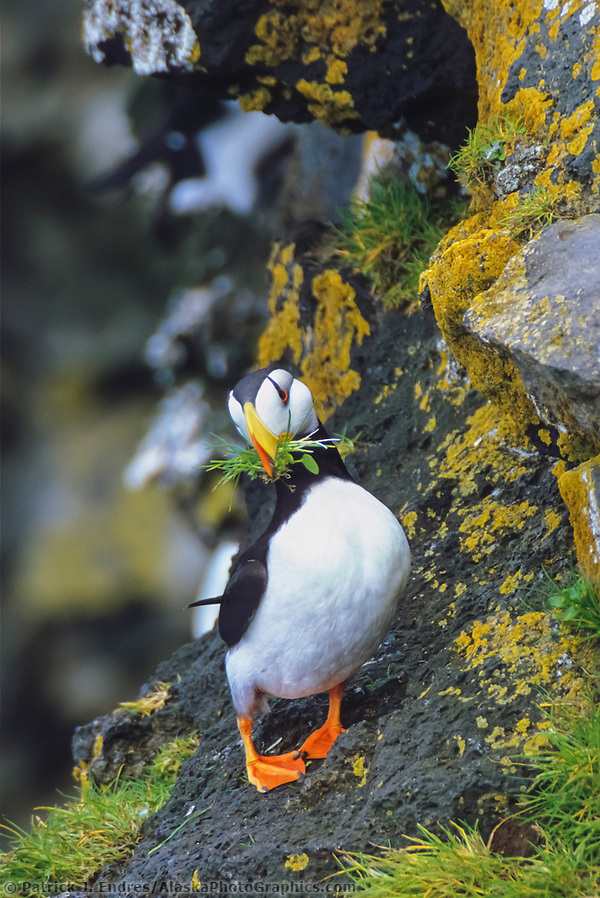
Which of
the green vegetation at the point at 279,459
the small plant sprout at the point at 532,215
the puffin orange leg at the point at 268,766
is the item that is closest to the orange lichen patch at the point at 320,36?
the small plant sprout at the point at 532,215

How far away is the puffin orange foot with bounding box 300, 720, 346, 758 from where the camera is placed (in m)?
2.36

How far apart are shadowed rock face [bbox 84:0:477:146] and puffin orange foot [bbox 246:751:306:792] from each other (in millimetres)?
2832

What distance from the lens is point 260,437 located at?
7.21ft

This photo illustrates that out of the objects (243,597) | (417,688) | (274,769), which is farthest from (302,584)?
(274,769)

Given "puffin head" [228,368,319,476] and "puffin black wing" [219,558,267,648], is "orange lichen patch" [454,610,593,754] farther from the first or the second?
"puffin head" [228,368,319,476]

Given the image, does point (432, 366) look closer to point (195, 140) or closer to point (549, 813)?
point (549, 813)

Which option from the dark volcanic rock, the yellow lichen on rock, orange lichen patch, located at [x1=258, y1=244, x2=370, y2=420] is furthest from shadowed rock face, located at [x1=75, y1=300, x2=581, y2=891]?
the dark volcanic rock

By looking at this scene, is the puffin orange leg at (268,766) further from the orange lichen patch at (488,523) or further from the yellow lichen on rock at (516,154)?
the yellow lichen on rock at (516,154)

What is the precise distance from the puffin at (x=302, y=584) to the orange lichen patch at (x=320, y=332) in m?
1.33

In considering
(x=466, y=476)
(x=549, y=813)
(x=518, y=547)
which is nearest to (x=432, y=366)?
(x=466, y=476)

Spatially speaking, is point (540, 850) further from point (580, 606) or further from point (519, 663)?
point (580, 606)

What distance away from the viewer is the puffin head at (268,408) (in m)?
2.21

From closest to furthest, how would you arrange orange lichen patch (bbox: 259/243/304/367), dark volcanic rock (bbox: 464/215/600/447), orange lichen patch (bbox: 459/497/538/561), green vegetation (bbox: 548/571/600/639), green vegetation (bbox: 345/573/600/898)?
1. green vegetation (bbox: 345/573/600/898)
2. dark volcanic rock (bbox: 464/215/600/447)
3. green vegetation (bbox: 548/571/600/639)
4. orange lichen patch (bbox: 459/497/538/561)
5. orange lichen patch (bbox: 259/243/304/367)

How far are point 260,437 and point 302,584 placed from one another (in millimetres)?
459
